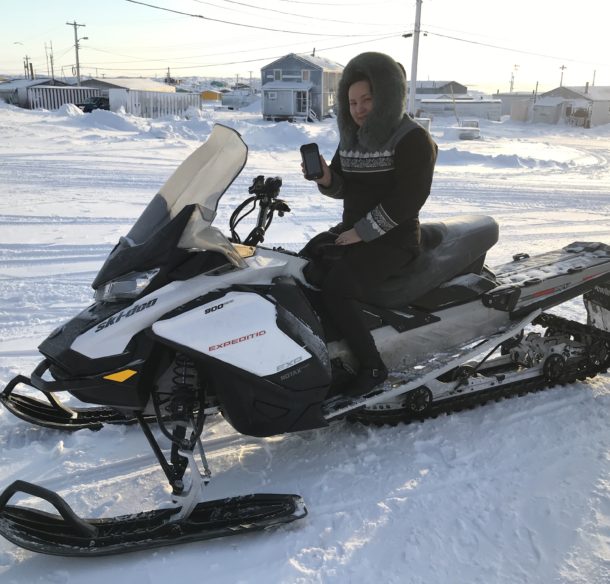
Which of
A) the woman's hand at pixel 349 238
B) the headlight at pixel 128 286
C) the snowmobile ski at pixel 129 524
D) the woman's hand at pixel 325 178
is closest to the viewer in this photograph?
the snowmobile ski at pixel 129 524

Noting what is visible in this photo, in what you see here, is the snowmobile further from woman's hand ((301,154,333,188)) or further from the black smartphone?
woman's hand ((301,154,333,188))

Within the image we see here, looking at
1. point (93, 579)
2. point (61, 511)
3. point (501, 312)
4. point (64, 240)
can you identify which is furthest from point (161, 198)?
point (64, 240)

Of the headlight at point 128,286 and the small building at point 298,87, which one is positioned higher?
the small building at point 298,87

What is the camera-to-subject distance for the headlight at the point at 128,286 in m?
2.48

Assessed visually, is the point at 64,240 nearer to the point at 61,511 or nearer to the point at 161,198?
→ the point at 161,198

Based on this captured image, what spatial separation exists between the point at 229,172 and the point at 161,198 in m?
0.35

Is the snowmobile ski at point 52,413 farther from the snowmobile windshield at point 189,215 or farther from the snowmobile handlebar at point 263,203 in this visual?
the snowmobile handlebar at point 263,203

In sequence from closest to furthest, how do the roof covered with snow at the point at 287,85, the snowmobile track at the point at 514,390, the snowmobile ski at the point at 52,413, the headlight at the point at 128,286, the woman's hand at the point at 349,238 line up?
the headlight at the point at 128,286 < the woman's hand at the point at 349,238 < the snowmobile ski at the point at 52,413 < the snowmobile track at the point at 514,390 < the roof covered with snow at the point at 287,85

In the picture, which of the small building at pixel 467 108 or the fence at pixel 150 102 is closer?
the fence at pixel 150 102

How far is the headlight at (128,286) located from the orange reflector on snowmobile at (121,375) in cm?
31

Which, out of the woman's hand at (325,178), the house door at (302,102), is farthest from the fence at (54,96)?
the woman's hand at (325,178)

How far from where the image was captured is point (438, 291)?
328 cm

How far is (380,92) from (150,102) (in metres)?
31.1

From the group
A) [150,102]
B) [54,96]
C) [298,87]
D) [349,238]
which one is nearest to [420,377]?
[349,238]
